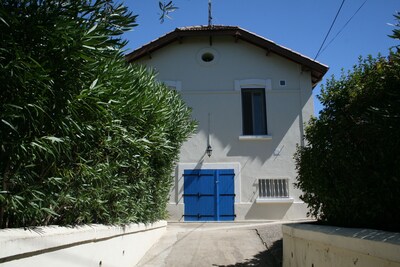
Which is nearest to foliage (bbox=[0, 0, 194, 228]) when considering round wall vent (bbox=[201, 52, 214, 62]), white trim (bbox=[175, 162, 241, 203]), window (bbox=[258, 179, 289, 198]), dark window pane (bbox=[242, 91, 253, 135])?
white trim (bbox=[175, 162, 241, 203])

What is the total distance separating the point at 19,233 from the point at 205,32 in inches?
506

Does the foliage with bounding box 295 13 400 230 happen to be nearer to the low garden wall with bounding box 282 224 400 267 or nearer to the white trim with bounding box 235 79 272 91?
the low garden wall with bounding box 282 224 400 267

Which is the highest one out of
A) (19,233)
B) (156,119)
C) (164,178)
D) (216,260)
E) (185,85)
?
(185,85)

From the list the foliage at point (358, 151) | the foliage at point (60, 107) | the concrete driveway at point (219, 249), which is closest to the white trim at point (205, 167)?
the concrete driveway at point (219, 249)

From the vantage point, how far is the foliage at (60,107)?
240cm

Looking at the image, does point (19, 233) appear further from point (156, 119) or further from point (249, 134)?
point (249, 134)

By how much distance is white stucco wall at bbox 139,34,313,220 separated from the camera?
13664 millimetres

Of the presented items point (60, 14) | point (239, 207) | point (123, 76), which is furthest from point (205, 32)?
point (60, 14)

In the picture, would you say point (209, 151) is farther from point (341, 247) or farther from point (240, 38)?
point (341, 247)

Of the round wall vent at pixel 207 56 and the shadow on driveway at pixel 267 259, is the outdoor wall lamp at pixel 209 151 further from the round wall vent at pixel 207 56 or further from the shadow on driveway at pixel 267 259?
the shadow on driveway at pixel 267 259

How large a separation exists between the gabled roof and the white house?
1.5 inches

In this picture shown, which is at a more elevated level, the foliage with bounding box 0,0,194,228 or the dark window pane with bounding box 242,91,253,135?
the dark window pane with bounding box 242,91,253,135

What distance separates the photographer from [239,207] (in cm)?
1354

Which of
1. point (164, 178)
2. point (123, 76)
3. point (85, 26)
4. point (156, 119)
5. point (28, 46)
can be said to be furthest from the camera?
point (164, 178)
